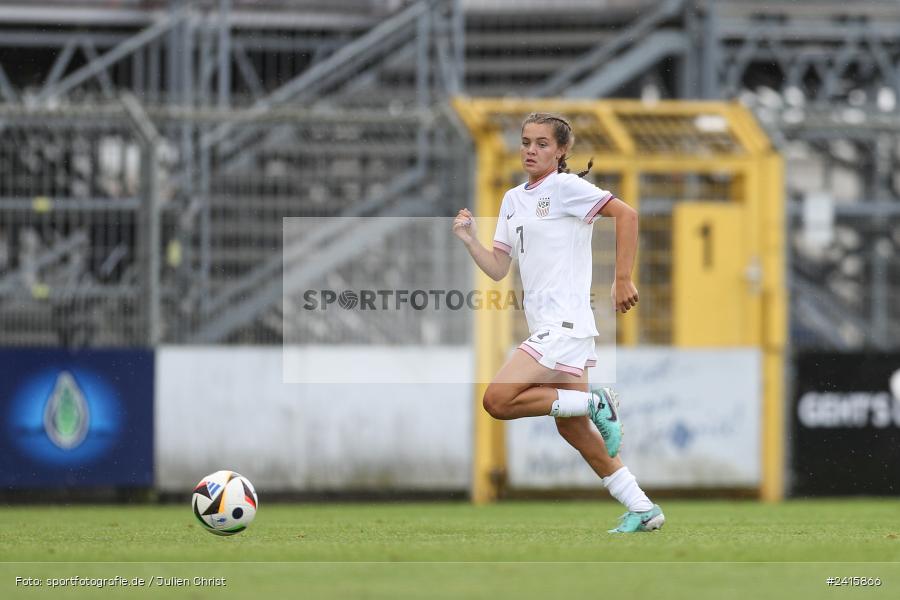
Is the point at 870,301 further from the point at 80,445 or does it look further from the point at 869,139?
the point at 80,445

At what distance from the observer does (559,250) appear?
7855 millimetres

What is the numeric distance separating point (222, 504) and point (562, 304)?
6.29ft

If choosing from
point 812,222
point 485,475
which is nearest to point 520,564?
point 485,475

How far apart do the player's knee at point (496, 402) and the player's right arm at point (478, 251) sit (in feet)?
2.03

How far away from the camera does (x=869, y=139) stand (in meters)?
16.1

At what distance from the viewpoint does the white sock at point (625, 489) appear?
25.6 ft

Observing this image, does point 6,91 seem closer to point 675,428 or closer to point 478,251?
point 675,428

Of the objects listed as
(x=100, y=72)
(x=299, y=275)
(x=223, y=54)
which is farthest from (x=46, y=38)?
(x=299, y=275)

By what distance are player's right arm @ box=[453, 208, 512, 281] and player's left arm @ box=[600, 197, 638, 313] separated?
620mm

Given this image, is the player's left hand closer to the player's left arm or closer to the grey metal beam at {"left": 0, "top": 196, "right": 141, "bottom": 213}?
the player's left arm

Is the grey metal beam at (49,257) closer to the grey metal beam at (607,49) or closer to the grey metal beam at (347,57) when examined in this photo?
the grey metal beam at (347,57)

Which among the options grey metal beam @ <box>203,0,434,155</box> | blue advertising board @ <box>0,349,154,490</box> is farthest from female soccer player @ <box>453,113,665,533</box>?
grey metal beam @ <box>203,0,434,155</box>

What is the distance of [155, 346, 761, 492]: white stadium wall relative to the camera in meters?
12.2

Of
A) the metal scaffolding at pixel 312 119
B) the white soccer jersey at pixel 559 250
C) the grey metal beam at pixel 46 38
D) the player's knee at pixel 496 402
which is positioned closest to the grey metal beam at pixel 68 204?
the metal scaffolding at pixel 312 119
